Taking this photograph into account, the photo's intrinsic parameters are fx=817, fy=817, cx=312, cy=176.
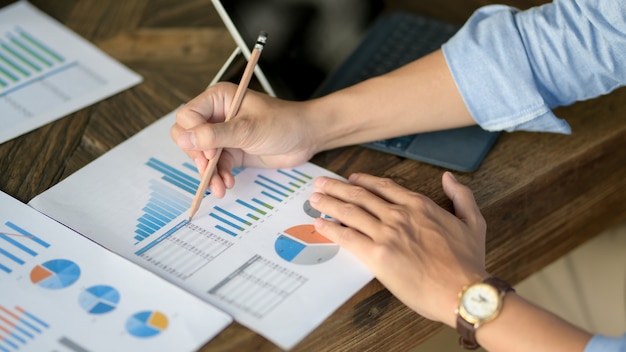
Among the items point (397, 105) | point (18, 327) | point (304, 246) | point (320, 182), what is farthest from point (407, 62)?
point (18, 327)

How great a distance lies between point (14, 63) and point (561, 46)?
0.78m

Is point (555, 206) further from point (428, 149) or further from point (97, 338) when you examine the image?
point (97, 338)

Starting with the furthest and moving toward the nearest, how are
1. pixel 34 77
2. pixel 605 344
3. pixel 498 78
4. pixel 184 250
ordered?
pixel 34 77, pixel 498 78, pixel 184 250, pixel 605 344

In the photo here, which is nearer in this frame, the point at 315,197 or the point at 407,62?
the point at 315,197

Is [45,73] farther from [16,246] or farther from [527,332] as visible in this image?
[527,332]

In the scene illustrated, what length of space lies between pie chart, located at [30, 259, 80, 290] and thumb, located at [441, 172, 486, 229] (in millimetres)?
433

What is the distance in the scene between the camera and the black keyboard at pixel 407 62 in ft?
3.48

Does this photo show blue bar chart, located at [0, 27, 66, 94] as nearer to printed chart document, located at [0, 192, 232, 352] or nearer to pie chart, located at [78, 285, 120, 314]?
printed chart document, located at [0, 192, 232, 352]

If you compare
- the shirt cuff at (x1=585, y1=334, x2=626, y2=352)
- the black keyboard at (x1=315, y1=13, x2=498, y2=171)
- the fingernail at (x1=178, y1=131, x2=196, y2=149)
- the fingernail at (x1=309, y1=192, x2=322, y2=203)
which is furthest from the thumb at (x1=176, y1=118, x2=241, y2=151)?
the shirt cuff at (x1=585, y1=334, x2=626, y2=352)

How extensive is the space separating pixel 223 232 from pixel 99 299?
0.16 meters

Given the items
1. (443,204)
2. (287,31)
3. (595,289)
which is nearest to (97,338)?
(443,204)

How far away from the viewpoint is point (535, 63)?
3.43 ft

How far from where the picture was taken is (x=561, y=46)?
3.36 ft

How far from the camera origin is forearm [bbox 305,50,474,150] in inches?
41.8
